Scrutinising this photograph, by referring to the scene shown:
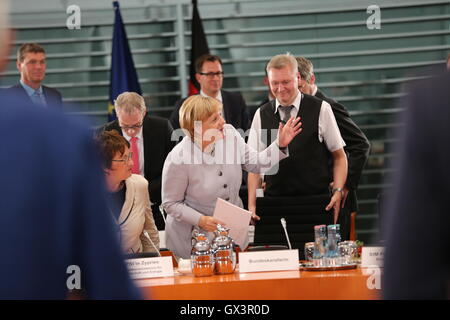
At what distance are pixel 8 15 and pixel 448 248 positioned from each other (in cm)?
57

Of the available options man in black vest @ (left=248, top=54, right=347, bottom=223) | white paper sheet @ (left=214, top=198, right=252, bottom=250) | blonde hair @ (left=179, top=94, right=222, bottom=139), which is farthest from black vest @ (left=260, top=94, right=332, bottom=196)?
white paper sheet @ (left=214, top=198, right=252, bottom=250)

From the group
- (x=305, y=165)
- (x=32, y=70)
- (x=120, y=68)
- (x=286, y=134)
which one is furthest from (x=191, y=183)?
(x=120, y=68)

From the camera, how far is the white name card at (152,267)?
388 centimetres

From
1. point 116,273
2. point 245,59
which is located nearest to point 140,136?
point 245,59

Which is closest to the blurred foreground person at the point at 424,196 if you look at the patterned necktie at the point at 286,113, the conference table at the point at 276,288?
the conference table at the point at 276,288

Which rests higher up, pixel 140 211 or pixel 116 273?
pixel 116 273

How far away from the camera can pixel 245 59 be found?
8445 mm

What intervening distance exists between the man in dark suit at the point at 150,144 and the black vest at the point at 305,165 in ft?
2.67

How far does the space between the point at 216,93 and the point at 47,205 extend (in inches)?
219

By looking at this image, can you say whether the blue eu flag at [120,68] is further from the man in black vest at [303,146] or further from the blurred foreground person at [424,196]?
the blurred foreground person at [424,196]

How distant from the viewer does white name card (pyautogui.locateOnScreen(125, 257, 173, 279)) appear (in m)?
3.88

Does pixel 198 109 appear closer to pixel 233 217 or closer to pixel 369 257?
pixel 233 217

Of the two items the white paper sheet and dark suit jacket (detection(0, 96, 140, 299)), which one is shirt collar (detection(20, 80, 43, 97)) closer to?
the white paper sheet

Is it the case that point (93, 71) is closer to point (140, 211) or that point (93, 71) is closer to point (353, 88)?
point (353, 88)
